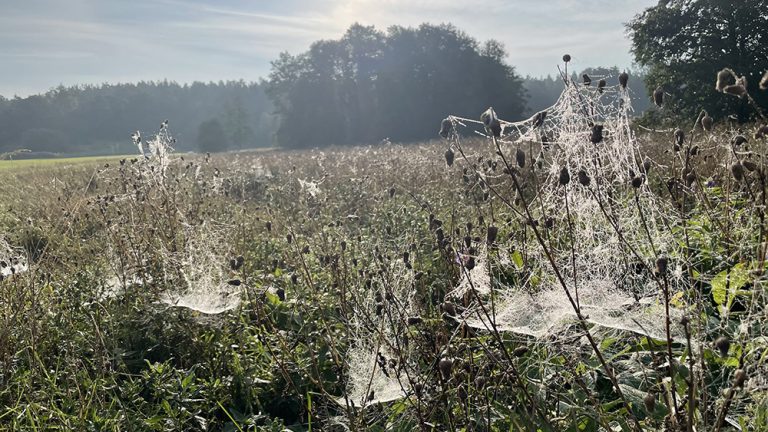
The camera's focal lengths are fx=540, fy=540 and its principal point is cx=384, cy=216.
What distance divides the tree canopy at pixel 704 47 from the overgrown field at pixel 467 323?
20.2m

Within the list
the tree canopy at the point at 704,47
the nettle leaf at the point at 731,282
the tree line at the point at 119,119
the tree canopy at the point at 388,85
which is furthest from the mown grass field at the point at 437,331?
the tree line at the point at 119,119

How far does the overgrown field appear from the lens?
5.38 feet

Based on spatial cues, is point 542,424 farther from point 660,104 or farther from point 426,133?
point 426,133

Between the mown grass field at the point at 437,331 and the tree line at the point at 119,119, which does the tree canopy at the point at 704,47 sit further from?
the tree line at the point at 119,119

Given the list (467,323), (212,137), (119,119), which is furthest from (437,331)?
(119,119)

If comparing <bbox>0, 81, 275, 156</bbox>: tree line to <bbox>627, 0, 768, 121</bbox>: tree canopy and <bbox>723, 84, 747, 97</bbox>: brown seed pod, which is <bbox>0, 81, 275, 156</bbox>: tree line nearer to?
<bbox>627, 0, 768, 121</bbox>: tree canopy

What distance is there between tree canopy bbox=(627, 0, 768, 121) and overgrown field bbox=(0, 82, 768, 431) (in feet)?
66.4

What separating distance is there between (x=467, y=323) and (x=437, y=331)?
48 cm

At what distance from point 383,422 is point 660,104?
1.56 meters

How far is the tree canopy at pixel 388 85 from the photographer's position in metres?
51.4

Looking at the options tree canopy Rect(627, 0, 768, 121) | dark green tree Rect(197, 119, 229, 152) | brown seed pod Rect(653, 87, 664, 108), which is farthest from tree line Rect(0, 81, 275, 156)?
brown seed pod Rect(653, 87, 664, 108)

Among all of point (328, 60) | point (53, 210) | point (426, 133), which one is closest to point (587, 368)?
point (53, 210)

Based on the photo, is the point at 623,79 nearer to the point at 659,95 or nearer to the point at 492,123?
the point at 659,95

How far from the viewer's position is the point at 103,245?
4.95 meters
